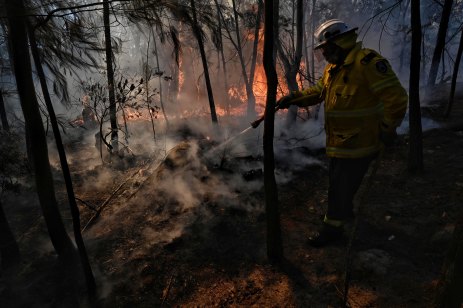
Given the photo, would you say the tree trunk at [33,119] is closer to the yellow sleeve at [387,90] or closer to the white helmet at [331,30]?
the white helmet at [331,30]

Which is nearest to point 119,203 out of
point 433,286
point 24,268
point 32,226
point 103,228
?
point 103,228

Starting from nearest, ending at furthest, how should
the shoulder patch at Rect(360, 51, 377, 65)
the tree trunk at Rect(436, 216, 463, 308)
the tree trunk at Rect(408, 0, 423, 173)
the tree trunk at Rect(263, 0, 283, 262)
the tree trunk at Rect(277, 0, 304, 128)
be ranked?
the tree trunk at Rect(436, 216, 463, 308), the tree trunk at Rect(263, 0, 283, 262), the shoulder patch at Rect(360, 51, 377, 65), the tree trunk at Rect(408, 0, 423, 173), the tree trunk at Rect(277, 0, 304, 128)

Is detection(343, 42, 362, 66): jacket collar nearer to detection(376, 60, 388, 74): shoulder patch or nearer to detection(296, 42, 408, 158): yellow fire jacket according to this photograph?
detection(296, 42, 408, 158): yellow fire jacket

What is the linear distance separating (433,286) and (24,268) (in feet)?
16.6

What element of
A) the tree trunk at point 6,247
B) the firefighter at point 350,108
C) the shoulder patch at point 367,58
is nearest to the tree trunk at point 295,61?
the firefighter at point 350,108

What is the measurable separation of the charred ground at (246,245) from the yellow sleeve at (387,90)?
2.37ft

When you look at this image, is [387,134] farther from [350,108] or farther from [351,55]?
[351,55]

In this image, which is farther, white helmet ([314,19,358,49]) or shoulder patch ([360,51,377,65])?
white helmet ([314,19,358,49])

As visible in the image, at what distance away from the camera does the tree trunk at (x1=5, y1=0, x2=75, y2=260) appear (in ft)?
10.8

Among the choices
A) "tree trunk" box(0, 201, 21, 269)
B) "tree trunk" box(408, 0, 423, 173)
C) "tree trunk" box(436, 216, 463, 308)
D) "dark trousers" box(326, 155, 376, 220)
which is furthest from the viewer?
"tree trunk" box(408, 0, 423, 173)

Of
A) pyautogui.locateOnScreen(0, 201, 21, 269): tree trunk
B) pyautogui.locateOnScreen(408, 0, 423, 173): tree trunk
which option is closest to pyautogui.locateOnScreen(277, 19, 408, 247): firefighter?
pyautogui.locateOnScreen(408, 0, 423, 173): tree trunk

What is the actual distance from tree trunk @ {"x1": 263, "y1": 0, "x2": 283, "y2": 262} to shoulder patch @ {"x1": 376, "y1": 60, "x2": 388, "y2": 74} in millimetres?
967

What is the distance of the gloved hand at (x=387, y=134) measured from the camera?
9.87 feet

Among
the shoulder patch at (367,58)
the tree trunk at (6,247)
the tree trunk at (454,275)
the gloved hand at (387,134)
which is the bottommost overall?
the tree trunk at (6,247)
